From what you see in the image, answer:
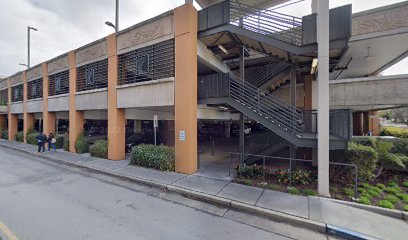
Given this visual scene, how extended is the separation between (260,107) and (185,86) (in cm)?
344

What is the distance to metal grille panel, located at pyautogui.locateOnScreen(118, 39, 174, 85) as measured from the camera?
31.1ft

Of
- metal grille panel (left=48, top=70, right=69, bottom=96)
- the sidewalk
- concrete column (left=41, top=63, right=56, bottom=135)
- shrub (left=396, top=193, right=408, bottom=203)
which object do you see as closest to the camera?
the sidewalk

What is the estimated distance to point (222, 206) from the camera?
587 centimetres

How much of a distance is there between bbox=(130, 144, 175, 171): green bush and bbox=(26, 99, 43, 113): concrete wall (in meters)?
13.5

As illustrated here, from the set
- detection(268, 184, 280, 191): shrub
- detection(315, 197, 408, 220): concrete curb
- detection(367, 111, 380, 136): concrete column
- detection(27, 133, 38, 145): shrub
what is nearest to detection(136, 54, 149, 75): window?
detection(268, 184, 280, 191): shrub

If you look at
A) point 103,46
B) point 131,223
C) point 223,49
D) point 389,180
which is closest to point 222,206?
point 131,223

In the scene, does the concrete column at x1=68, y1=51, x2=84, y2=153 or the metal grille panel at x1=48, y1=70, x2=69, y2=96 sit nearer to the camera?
the concrete column at x1=68, y1=51, x2=84, y2=153

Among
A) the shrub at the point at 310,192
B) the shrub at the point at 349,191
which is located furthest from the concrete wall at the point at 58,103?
the shrub at the point at 349,191

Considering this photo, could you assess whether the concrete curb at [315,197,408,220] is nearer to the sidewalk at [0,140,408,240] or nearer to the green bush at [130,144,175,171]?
Result: the sidewalk at [0,140,408,240]

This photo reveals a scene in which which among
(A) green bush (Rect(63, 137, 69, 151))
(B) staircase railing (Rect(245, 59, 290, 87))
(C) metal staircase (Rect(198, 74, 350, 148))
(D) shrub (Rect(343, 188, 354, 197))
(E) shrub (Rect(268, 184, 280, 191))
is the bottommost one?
(D) shrub (Rect(343, 188, 354, 197))

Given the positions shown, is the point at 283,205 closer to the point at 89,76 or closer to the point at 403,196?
the point at 403,196

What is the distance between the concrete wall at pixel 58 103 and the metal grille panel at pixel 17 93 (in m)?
8.53

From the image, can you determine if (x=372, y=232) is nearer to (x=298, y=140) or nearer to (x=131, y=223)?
(x=298, y=140)

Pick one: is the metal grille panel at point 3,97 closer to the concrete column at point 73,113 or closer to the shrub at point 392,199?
the concrete column at point 73,113
